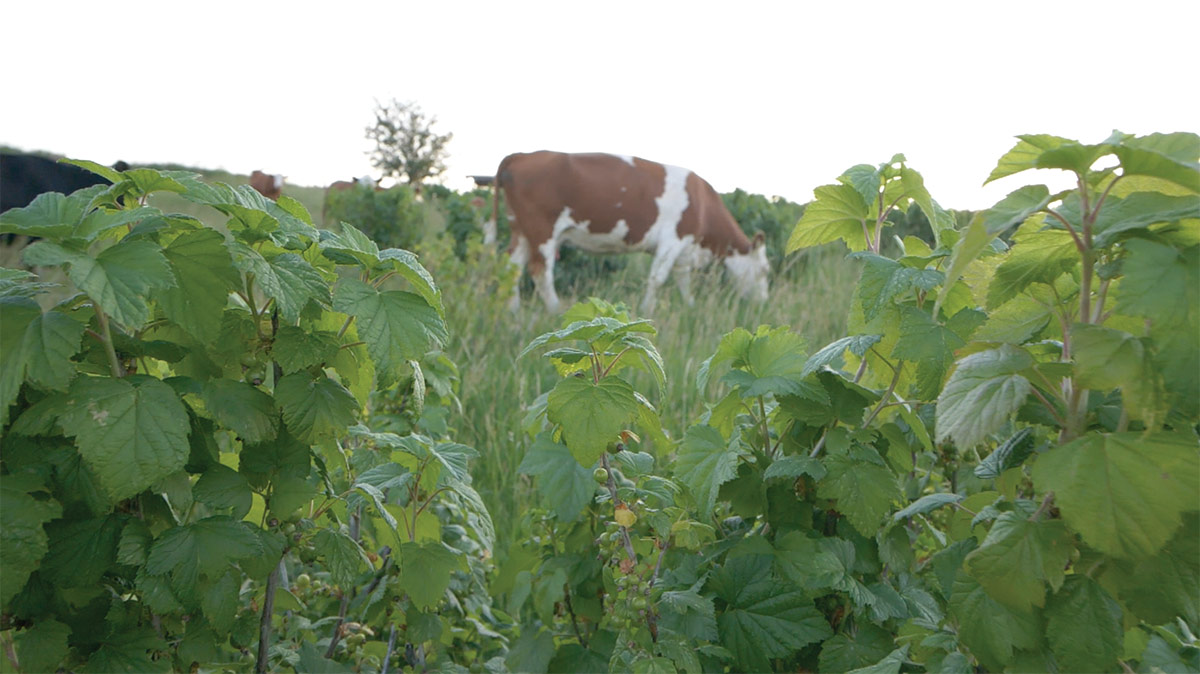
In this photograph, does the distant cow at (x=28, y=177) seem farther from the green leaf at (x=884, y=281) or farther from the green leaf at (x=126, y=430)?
the green leaf at (x=884, y=281)

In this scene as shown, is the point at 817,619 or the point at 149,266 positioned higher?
the point at 149,266

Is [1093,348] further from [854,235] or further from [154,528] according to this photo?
[154,528]

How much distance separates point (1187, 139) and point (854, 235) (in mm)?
766

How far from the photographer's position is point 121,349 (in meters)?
1.32

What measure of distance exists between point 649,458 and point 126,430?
40.6 inches

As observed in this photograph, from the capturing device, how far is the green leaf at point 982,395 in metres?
1.06

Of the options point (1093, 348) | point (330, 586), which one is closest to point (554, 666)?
point (330, 586)

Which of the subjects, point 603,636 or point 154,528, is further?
point 603,636

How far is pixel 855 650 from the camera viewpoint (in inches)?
59.5

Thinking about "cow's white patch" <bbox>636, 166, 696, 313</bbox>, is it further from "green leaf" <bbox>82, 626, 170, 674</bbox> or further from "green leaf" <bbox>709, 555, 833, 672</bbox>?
"green leaf" <bbox>82, 626, 170, 674</bbox>

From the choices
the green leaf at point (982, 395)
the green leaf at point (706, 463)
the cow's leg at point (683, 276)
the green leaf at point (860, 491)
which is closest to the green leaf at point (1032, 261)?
the green leaf at point (982, 395)

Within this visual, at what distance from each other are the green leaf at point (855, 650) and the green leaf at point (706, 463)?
35cm

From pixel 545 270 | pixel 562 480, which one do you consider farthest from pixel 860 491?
pixel 545 270

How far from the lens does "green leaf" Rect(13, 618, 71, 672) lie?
1.23 meters
